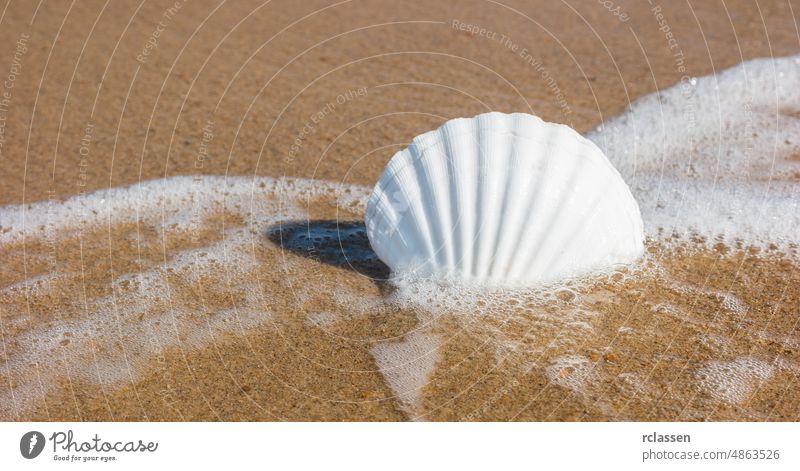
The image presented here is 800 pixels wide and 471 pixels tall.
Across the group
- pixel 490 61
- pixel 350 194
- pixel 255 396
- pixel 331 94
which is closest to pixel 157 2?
pixel 331 94

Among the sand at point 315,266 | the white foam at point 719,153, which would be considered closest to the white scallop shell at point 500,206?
the sand at point 315,266

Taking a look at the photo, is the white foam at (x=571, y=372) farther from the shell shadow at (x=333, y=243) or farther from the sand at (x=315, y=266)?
the shell shadow at (x=333, y=243)

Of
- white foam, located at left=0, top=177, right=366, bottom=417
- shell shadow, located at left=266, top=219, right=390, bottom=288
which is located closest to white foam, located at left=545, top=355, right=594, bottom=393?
shell shadow, located at left=266, top=219, right=390, bottom=288

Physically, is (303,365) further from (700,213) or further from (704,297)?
(700,213)

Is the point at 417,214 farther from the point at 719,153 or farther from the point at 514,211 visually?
the point at 719,153

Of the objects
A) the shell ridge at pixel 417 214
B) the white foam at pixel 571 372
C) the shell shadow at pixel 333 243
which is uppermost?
the shell ridge at pixel 417 214

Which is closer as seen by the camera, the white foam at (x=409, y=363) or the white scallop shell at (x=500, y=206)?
the white foam at (x=409, y=363)

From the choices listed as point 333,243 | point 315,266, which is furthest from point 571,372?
point 333,243
